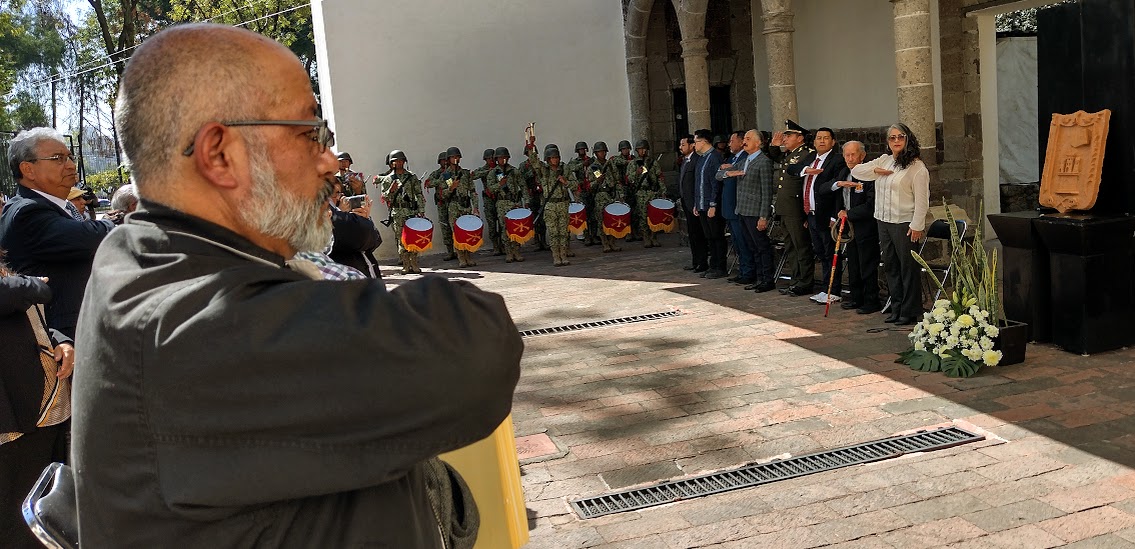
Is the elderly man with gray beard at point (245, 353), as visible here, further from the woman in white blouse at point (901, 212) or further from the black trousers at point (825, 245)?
the black trousers at point (825, 245)

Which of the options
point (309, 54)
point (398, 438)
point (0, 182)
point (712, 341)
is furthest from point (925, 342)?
point (309, 54)

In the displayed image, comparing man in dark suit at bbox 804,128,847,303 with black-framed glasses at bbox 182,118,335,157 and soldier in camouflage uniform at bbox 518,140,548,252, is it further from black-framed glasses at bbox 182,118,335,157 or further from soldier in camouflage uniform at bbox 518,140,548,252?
black-framed glasses at bbox 182,118,335,157

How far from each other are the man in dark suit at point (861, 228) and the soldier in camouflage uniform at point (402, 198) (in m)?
6.91

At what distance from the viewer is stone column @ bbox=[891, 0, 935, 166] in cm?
959

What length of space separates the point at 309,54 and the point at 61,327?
3016cm

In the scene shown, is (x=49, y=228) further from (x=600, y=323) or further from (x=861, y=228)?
(x=861, y=228)

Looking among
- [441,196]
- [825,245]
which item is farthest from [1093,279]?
[441,196]

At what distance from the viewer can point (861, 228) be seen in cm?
866

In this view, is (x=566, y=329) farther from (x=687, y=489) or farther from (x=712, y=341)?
(x=687, y=489)

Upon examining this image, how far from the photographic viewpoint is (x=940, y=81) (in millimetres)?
11797

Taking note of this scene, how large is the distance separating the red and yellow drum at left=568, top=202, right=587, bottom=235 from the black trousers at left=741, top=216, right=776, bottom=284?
4.22 meters

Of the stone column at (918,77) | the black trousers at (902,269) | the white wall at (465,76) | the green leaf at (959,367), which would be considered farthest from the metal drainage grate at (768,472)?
the white wall at (465,76)

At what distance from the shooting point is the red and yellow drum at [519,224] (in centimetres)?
1399

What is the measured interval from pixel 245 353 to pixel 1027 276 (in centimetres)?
685
